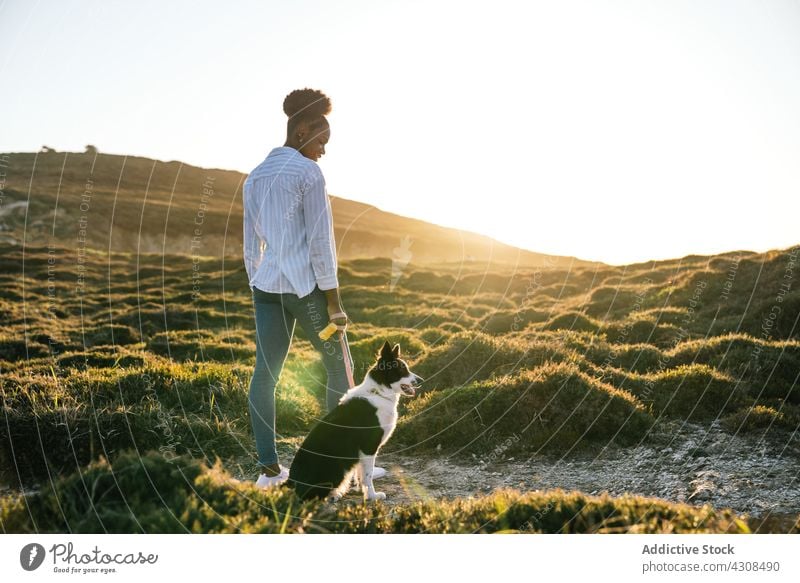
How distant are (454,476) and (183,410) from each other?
369 cm

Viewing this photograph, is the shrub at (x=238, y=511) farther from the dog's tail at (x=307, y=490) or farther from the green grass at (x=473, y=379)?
the dog's tail at (x=307, y=490)

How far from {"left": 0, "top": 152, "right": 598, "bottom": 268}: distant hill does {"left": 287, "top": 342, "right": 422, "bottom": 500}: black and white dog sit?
3279 cm

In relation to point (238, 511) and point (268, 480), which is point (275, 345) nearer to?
point (268, 480)

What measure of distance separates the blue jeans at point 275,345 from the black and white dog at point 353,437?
15.6 inches

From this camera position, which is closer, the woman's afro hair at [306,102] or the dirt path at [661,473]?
the woman's afro hair at [306,102]

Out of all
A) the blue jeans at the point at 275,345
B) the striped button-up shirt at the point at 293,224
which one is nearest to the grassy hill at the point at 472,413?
the blue jeans at the point at 275,345

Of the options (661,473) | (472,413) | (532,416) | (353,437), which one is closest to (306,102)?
(353,437)

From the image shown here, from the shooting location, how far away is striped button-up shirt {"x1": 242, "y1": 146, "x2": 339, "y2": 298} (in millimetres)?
5711

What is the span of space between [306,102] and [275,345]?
8.07ft

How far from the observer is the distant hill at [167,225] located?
47.4 metres

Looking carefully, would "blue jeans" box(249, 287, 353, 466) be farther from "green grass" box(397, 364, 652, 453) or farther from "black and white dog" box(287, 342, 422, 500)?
"green grass" box(397, 364, 652, 453)

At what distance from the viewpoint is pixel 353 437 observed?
590 centimetres

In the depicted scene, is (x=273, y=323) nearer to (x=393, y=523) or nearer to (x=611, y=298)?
(x=393, y=523)

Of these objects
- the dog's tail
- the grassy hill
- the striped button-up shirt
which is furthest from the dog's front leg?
the striped button-up shirt
